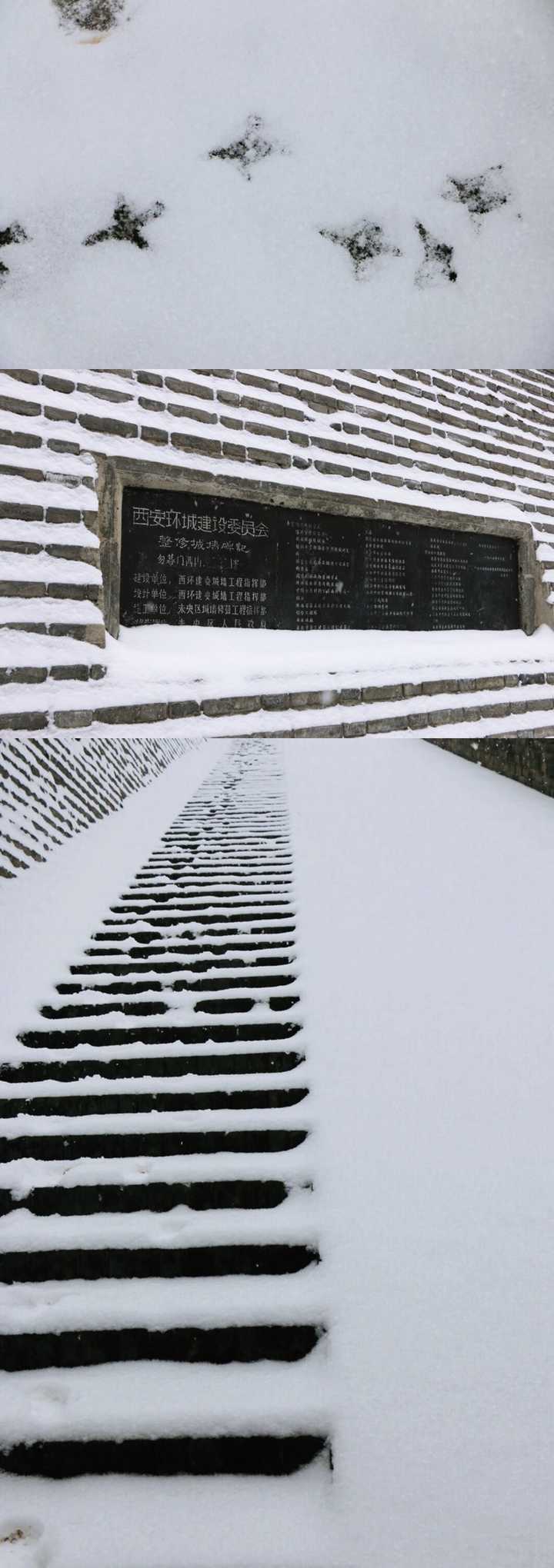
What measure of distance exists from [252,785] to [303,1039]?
7.43 ft

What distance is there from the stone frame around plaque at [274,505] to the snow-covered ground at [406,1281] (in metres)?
1.23

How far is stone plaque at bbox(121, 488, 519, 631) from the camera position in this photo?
2412 millimetres

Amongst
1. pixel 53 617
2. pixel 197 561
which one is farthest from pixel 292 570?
pixel 53 617

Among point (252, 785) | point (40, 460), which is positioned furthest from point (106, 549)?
point (252, 785)

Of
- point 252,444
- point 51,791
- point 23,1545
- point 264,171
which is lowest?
point 23,1545

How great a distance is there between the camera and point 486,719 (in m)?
3.18

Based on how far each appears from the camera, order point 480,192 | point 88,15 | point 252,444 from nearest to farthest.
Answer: point 88,15 < point 480,192 < point 252,444

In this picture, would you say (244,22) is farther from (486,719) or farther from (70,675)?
(486,719)

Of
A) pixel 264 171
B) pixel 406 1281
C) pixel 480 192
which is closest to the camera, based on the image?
pixel 406 1281

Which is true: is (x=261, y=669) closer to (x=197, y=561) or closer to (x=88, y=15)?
(x=197, y=561)

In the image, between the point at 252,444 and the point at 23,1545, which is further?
the point at 252,444

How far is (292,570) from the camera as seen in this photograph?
2.72 meters

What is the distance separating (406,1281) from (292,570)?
7.77 ft

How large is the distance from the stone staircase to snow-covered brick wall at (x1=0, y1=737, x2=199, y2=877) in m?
0.64
